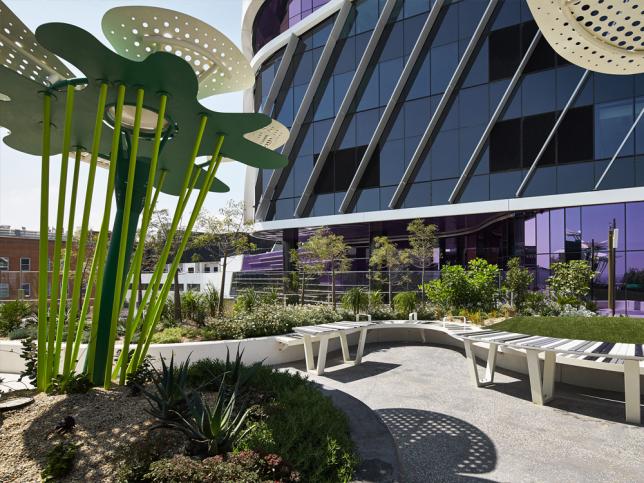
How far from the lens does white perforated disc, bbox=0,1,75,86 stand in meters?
4.48

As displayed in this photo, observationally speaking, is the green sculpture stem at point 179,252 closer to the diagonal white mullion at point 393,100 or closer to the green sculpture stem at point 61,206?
the green sculpture stem at point 61,206

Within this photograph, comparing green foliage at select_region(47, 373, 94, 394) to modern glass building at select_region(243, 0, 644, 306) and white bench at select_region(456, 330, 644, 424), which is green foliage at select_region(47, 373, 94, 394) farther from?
modern glass building at select_region(243, 0, 644, 306)

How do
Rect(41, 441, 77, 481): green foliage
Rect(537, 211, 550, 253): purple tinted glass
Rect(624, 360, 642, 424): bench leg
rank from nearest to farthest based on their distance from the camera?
Rect(41, 441, 77, 481): green foliage → Rect(624, 360, 642, 424): bench leg → Rect(537, 211, 550, 253): purple tinted glass

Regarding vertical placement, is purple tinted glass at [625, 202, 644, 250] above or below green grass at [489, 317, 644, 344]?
above

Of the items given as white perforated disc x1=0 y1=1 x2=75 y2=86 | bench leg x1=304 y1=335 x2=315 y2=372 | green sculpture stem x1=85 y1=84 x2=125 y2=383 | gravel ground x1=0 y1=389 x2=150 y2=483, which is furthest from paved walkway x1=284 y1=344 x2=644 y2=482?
white perforated disc x1=0 y1=1 x2=75 y2=86

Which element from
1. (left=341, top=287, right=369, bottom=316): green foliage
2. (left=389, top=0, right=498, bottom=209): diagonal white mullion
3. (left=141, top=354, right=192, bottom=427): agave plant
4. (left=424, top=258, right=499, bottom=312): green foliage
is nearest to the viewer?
(left=141, top=354, right=192, bottom=427): agave plant

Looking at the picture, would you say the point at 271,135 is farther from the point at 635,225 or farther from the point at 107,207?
the point at 635,225

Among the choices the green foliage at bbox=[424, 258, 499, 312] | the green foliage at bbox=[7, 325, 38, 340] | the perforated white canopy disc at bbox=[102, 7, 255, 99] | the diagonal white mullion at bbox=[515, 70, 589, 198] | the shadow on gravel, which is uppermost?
the diagonal white mullion at bbox=[515, 70, 589, 198]

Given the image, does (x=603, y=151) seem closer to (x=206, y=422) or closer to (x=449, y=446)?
(x=449, y=446)

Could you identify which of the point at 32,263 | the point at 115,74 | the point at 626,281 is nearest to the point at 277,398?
the point at 115,74

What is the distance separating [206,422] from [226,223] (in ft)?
41.0

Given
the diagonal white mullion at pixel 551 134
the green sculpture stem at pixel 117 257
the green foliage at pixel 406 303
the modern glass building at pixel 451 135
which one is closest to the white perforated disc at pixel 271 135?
the green sculpture stem at pixel 117 257

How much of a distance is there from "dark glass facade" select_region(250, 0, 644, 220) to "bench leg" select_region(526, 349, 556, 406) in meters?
13.7

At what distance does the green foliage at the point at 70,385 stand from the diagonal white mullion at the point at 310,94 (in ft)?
66.8
